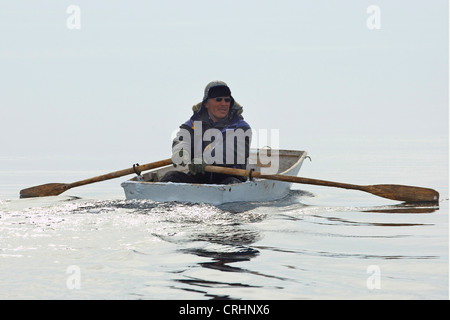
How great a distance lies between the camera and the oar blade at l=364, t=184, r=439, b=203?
37.1 ft

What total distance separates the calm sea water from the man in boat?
2.88 feet

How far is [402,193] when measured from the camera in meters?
11.3

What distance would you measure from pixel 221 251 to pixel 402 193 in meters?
5.65

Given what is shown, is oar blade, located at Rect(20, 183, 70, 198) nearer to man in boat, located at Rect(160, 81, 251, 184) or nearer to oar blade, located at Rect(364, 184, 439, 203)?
man in boat, located at Rect(160, 81, 251, 184)

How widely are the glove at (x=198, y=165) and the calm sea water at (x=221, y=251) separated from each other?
719mm

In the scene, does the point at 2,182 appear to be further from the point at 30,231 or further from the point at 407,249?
the point at 407,249

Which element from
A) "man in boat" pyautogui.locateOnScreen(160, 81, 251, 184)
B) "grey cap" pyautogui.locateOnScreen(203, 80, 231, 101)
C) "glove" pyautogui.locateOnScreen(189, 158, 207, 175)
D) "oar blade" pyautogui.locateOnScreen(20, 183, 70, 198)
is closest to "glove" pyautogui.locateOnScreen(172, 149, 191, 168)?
"man in boat" pyautogui.locateOnScreen(160, 81, 251, 184)

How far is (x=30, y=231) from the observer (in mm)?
7750

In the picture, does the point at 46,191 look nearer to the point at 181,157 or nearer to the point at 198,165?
the point at 181,157

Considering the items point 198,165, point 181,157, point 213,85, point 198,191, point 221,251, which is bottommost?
point 221,251

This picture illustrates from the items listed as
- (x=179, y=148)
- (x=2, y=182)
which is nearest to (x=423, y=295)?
(x=179, y=148)

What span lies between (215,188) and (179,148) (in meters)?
1.35

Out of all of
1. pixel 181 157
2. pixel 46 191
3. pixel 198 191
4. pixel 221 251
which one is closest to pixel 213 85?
pixel 181 157

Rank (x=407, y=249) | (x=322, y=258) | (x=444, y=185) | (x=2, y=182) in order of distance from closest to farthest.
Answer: (x=322, y=258)
(x=407, y=249)
(x=444, y=185)
(x=2, y=182)
